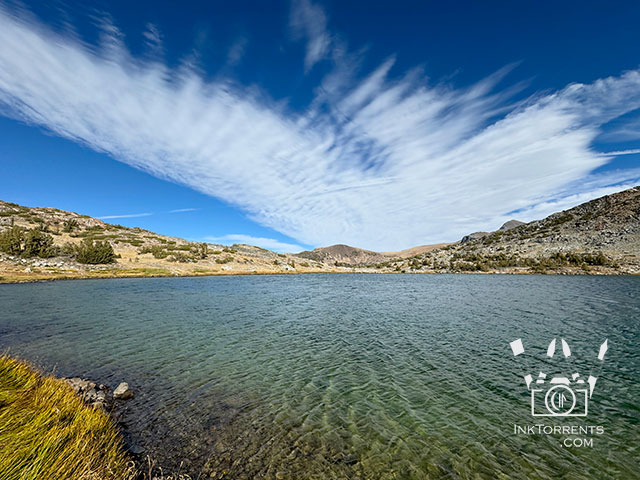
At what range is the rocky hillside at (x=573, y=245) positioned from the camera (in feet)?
226

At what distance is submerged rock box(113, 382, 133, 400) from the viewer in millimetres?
9703

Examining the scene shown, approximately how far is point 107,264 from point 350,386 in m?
76.2

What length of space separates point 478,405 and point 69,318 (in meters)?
28.6

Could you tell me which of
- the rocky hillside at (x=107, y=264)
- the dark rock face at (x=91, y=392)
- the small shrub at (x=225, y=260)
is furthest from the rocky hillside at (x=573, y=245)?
the dark rock face at (x=91, y=392)

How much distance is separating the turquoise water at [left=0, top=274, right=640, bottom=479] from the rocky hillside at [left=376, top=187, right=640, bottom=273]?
63.7 metres

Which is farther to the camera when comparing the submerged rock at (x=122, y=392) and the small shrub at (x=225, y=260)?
the small shrub at (x=225, y=260)

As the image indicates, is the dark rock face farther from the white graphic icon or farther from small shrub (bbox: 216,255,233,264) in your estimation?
small shrub (bbox: 216,255,233,264)

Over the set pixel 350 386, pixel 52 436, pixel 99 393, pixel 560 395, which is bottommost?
pixel 560 395

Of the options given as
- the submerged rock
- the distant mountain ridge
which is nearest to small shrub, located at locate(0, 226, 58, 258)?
the distant mountain ridge

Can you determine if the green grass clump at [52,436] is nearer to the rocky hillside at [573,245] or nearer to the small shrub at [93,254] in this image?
the small shrub at [93,254]

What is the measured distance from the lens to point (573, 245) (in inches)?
3314

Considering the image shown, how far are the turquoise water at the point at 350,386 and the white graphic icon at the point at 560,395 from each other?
286 mm

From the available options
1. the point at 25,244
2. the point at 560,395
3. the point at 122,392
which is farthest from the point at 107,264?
the point at 560,395

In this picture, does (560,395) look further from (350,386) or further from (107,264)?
(107,264)
